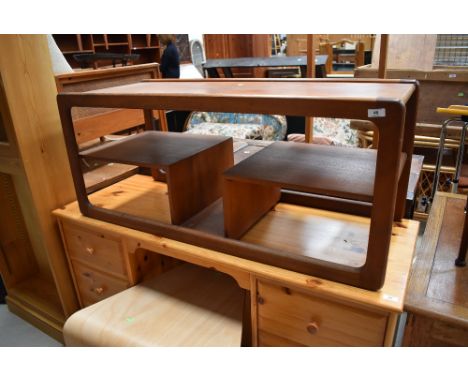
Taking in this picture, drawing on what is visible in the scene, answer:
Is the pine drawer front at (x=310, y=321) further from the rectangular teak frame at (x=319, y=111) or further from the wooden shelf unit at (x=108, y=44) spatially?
the wooden shelf unit at (x=108, y=44)

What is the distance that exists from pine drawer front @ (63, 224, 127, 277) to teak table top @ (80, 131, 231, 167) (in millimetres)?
315

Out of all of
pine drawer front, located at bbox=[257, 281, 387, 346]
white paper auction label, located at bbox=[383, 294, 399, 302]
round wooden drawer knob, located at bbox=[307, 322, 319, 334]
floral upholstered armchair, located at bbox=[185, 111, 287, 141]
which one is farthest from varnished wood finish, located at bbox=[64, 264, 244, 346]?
floral upholstered armchair, located at bbox=[185, 111, 287, 141]

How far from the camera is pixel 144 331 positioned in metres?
1.21

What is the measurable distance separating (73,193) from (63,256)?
11.0 inches

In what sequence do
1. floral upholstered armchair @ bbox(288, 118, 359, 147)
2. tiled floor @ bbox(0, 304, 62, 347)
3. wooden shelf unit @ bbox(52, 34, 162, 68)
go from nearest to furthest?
tiled floor @ bbox(0, 304, 62, 347) → floral upholstered armchair @ bbox(288, 118, 359, 147) → wooden shelf unit @ bbox(52, 34, 162, 68)

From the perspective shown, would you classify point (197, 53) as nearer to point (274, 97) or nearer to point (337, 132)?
point (337, 132)

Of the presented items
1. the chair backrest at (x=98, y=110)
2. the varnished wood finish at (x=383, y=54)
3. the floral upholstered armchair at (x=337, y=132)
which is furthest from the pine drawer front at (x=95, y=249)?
the floral upholstered armchair at (x=337, y=132)

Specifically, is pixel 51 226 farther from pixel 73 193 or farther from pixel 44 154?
pixel 44 154

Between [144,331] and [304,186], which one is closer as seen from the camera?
[304,186]

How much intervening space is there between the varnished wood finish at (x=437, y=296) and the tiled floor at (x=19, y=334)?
1.58 meters

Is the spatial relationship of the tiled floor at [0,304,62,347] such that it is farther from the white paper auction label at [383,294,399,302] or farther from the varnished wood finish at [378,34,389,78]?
the varnished wood finish at [378,34,389,78]

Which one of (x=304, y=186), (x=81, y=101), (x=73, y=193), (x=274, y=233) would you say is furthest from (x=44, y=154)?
(x=304, y=186)

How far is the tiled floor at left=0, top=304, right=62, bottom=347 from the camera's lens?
184 centimetres

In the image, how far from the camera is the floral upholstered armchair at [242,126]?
3.45 meters
